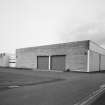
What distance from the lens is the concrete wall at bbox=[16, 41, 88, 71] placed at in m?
24.3

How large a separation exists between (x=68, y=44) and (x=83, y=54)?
200 inches

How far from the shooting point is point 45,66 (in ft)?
100

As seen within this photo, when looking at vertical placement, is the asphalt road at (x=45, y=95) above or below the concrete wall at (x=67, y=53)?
below

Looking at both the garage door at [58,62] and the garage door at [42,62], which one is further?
the garage door at [42,62]

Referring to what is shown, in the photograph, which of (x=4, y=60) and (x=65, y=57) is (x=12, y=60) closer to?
(x=4, y=60)

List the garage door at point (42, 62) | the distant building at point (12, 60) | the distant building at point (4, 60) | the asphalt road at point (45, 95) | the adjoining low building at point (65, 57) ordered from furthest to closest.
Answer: the distant building at point (4, 60)
the distant building at point (12, 60)
the garage door at point (42, 62)
the adjoining low building at point (65, 57)
the asphalt road at point (45, 95)

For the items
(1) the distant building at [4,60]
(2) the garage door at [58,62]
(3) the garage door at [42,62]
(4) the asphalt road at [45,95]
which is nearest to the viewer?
(4) the asphalt road at [45,95]

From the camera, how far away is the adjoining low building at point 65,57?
24141mm

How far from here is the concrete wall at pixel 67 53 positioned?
24.3 meters

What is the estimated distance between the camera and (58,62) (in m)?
28.5

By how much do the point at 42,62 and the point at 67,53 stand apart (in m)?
9.22

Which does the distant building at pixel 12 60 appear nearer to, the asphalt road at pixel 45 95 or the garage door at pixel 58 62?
the garage door at pixel 58 62

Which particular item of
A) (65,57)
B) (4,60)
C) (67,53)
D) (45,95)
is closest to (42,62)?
(65,57)

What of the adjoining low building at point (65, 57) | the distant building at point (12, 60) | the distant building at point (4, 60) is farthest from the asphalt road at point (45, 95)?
the distant building at point (4, 60)
